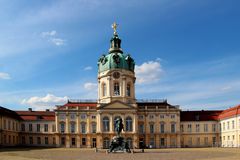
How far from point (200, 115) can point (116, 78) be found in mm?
23333

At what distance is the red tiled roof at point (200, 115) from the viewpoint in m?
86.6

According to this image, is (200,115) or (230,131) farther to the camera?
(200,115)

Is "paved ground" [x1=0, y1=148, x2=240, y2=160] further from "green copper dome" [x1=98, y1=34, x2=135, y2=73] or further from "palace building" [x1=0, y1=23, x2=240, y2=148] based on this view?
"green copper dome" [x1=98, y1=34, x2=135, y2=73]

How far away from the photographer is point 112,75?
82250 millimetres

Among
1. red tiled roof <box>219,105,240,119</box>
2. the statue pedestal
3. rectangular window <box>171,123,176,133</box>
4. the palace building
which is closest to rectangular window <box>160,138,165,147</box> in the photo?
the palace building

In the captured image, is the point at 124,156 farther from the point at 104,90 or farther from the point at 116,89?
the point at 104,90

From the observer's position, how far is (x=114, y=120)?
79.2 m

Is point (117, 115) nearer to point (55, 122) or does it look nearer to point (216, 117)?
point (55, 122)

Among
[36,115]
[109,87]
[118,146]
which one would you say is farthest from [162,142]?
[118,146]

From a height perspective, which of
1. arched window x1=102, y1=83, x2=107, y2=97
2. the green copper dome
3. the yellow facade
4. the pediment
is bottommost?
the yellow facade

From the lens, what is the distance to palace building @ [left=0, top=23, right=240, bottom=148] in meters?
79.1

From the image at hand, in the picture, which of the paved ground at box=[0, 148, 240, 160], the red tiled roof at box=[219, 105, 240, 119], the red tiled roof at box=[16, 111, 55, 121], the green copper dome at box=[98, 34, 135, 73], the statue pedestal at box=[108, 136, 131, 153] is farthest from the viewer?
the red tiled roof at box=[16, 111, 55, 121]

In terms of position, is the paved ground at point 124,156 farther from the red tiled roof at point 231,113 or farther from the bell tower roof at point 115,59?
the bell tower roof at point 115,59

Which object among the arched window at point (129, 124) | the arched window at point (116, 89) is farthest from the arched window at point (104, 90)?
the arched window at point (129, 124)
